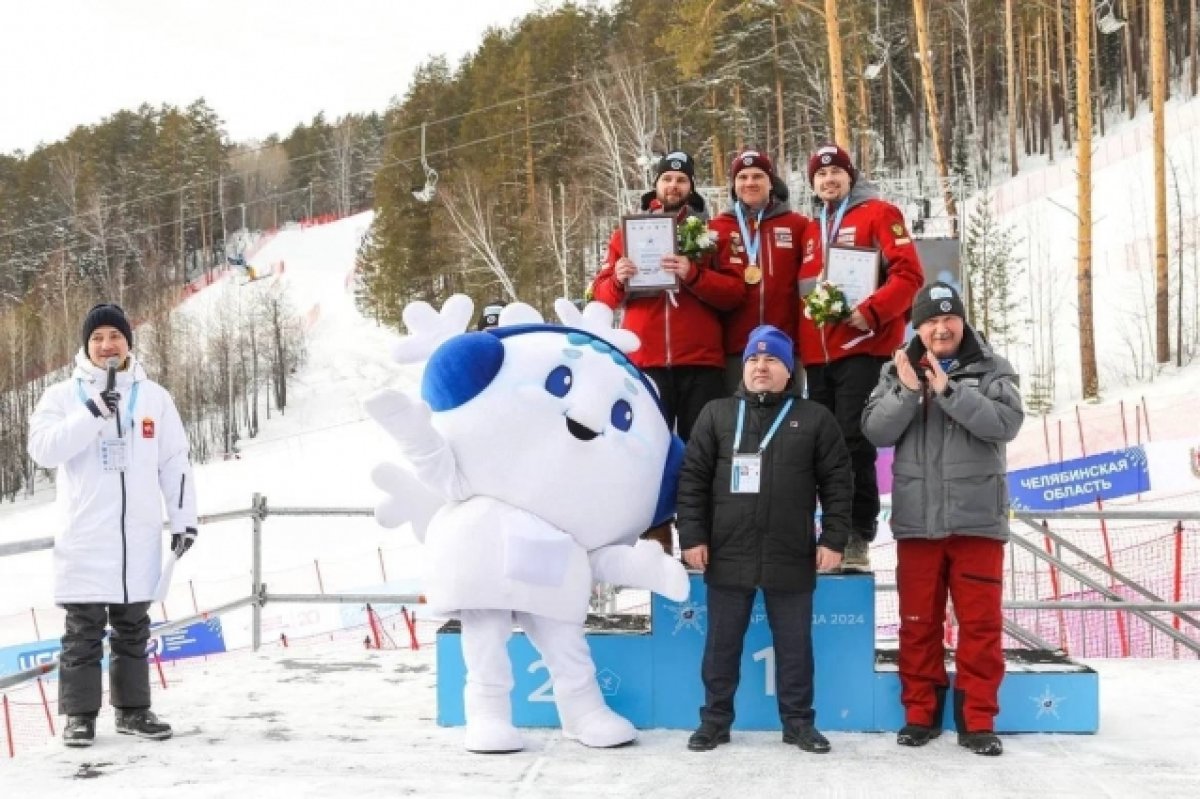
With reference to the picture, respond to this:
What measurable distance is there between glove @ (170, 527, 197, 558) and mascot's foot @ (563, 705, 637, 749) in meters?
1.87

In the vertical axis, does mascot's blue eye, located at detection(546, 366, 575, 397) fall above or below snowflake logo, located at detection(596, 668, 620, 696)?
above

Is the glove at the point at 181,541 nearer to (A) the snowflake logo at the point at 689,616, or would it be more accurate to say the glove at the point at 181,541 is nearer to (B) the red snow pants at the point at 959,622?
(A) the snowflake logo at the point at 689,616

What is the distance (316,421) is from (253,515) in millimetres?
26792

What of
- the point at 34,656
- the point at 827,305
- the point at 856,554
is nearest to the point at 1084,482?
the point at 856,554

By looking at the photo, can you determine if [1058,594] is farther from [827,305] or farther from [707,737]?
[707,737]

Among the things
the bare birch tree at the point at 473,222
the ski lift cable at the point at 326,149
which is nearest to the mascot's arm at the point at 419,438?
the bare birch tree at the point at 473,222

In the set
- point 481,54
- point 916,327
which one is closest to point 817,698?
point 916,327

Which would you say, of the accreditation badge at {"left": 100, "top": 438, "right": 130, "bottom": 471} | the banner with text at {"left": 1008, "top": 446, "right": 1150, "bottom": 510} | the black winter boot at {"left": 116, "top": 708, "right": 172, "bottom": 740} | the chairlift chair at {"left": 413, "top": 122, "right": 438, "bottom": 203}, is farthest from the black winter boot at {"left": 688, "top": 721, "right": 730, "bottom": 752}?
the chairlift chair at {"left": 413, "top": 122, "right": 438, "bottom": 203}

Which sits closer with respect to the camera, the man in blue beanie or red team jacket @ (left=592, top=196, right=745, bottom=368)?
the man in blue beanie

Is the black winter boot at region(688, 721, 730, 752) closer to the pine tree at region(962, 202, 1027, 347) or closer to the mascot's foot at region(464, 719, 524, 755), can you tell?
the mascot's foot at region(464, 719, 524, 755)

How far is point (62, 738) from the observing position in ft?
14.8

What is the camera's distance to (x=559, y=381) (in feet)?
14.1

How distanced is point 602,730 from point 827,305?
6.33 ft

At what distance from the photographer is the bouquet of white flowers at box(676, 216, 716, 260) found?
187 inches
